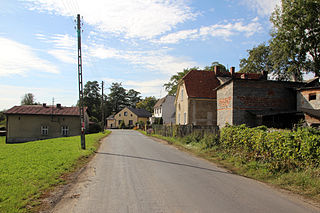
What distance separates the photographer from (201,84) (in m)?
34.1

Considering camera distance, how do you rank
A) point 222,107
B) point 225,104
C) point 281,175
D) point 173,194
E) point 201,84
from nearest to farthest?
point 173,194 < point 281,175 < point 225,104 < point 222,107 < point 201,84

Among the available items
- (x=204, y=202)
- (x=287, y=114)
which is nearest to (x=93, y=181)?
(x=204, y=202)

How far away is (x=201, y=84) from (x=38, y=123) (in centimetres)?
2833

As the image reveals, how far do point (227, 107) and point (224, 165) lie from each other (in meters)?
13.4

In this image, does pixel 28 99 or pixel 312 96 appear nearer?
pixel 312 96

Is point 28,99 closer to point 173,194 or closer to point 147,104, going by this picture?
point 147,104

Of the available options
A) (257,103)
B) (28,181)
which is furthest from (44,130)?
(28,181)

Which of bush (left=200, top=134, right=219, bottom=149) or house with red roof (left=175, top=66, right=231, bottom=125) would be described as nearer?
bush (left=200, top=134, right=219, bottom=149)

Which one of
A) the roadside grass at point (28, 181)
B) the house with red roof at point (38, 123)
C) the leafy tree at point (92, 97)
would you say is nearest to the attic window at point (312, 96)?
the roadside grass at point (28, 181)

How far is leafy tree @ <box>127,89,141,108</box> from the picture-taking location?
108231mm

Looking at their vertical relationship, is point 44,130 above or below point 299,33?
below

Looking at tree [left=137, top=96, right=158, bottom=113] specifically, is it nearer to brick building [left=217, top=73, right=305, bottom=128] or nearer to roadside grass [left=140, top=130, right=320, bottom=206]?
brick building [left=217, top=73, right=305, bottom=128]

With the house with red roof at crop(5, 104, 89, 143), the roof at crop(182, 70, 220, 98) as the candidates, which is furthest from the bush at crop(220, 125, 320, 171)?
the house with red roof at crop(5, 104, 89, 143)

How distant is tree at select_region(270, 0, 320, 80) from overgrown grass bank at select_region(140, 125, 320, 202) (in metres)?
22.8
